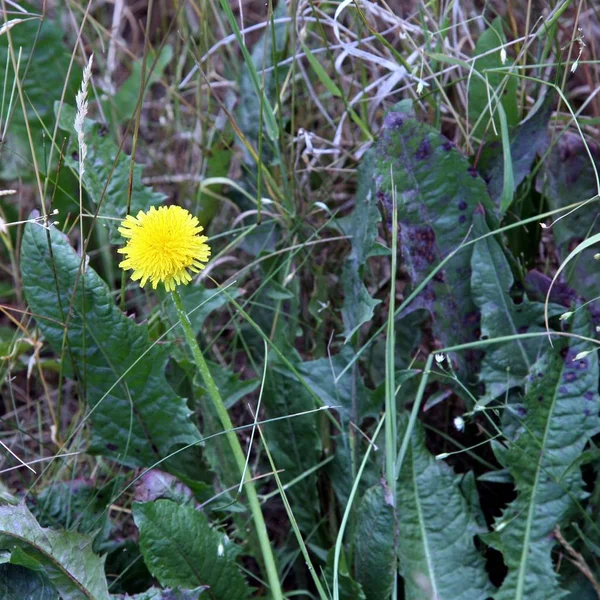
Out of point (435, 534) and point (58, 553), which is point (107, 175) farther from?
point (435, 534)

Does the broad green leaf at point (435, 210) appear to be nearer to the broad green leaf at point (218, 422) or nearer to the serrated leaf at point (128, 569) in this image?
the broad green leaf at point (218, 422)

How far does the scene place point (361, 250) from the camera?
1261 millimetres

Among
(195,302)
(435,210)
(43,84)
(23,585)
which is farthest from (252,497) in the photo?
(43,84)

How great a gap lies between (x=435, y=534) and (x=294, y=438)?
303 millimetres

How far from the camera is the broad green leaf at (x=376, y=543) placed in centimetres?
104

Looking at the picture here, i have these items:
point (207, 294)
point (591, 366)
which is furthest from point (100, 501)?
point (591, 366)

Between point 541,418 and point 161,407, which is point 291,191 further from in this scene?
point 541,418

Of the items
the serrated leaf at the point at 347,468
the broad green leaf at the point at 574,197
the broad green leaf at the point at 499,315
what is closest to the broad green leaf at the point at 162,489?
the serrated leaf at the point at 347,468

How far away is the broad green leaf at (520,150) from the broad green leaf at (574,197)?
0.04 meters

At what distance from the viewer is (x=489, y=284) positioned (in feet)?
4.04

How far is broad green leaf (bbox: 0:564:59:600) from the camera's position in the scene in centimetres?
102

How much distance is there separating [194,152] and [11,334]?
63cm

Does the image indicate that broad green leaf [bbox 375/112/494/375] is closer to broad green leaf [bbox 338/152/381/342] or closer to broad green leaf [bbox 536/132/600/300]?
broad green leaf [bbox 338/152/381/342]

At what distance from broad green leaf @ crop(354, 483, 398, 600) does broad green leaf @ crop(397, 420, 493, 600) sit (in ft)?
0.20
